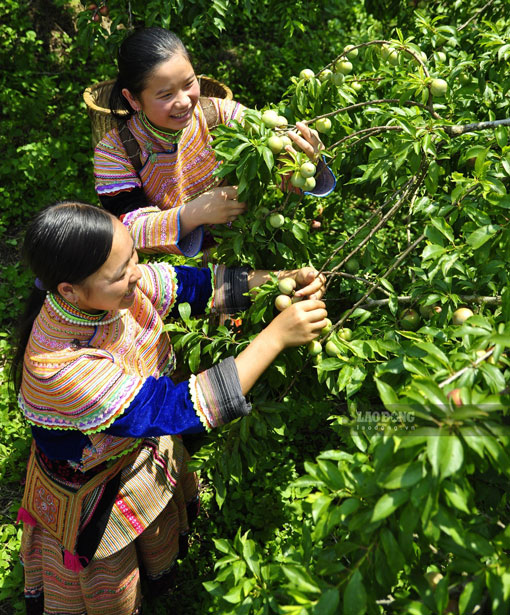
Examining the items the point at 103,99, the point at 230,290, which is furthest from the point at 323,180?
the point at 103,99

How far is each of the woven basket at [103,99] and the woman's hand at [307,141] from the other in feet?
4.65

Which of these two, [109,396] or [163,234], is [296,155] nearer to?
[163,234]

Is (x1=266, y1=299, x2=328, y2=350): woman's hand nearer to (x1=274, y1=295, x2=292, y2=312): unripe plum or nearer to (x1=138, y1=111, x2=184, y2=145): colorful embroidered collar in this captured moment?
(x1=274, y1=295, x2=292, y2=312): unripe plum

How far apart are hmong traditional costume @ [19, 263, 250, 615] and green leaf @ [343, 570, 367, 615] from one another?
2.10ft

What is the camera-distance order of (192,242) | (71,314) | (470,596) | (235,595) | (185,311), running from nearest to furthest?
(470,596) → (235,595) → (71,314) → (185,311) → (192,242)

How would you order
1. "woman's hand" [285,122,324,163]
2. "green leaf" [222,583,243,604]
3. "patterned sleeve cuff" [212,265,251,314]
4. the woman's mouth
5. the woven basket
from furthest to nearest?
1. the woven basket
2. the woman's mouth
3. "patterned sleeve cuff" [212,265,251,314]
4. "woman's hand" [285,122,324,163]
5. "green leaf" [222,583,243,604]

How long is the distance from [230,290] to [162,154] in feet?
2.31

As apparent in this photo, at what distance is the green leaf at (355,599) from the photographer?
39.3 inches

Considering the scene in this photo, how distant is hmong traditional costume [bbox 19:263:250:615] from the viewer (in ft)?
5.12

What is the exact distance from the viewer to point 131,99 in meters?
2.22

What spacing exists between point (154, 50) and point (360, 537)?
1.76 m

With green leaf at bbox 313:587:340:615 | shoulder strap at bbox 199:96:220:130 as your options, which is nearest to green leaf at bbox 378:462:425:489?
green leaf at bbox 313:587:340:615

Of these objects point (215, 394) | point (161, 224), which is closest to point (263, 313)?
point (215, 394)

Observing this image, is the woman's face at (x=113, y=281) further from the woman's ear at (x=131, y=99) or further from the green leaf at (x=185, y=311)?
the woman's ear at (x=131, y=99)
